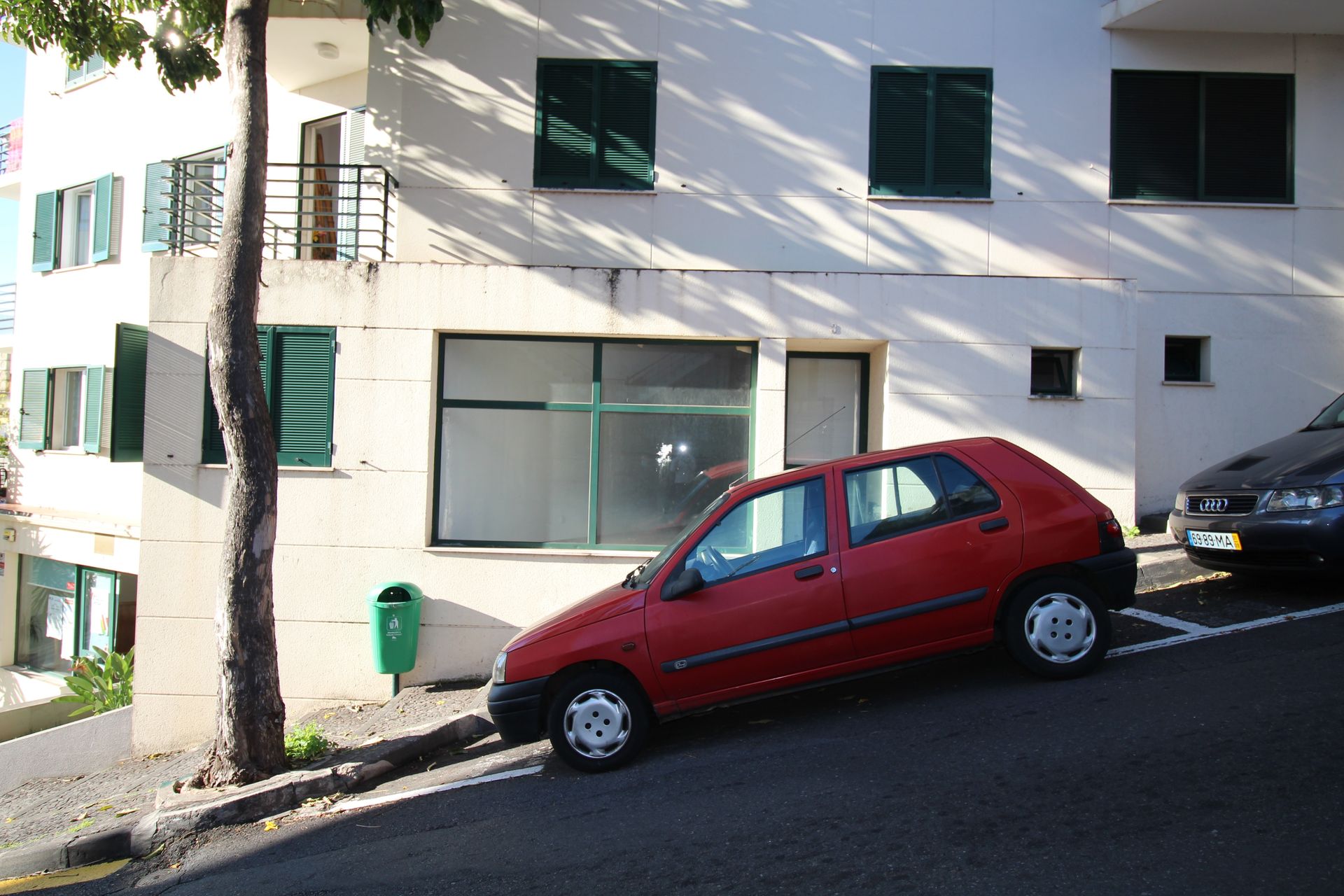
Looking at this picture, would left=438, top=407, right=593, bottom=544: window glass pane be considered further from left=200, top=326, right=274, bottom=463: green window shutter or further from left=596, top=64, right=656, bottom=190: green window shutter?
left=596, top=64, right=656, bottom=190: green window shutter

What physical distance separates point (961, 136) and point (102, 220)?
12618 millimetres

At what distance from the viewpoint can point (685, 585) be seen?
5.79 metres

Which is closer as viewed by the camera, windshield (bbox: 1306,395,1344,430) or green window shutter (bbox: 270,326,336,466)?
windshield (bbox: 1306,395,1344,430)

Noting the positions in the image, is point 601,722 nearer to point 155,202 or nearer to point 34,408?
point 155,202

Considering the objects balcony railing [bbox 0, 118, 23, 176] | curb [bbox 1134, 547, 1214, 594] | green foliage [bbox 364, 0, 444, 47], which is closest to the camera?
curb [bbox 1134, 547, 1214, 594]

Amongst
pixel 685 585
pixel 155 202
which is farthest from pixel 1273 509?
pixel 155 202

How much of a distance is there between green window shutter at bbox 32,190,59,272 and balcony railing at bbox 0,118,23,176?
378 cm

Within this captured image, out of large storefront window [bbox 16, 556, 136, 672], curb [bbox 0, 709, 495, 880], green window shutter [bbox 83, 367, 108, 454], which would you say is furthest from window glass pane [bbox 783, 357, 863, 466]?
green window shutter [bbox 83, 367, 108, 454]

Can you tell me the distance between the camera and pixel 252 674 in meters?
6.61

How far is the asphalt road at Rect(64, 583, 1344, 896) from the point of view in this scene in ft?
13.1

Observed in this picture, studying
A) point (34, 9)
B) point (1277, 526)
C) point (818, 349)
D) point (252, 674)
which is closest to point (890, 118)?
point (818, 349)

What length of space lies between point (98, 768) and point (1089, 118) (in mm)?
12500

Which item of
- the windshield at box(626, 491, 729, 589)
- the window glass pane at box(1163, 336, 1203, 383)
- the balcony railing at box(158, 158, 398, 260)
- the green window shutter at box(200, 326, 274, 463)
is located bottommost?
the windshield at box(626, 491, 729, 589)

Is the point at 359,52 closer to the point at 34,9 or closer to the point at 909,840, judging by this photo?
the point at 34,9
